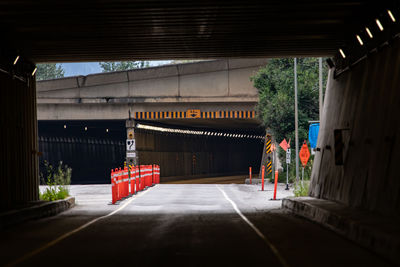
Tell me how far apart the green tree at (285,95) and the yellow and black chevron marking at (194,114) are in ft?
7.00

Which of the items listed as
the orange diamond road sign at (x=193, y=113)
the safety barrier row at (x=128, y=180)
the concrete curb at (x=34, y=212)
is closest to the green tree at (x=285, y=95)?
the orange diamond road sign at (x=193, y=113)

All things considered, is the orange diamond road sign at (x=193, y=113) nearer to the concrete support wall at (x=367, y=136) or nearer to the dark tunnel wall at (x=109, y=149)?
the dark tunnel wall at (x=109, y=149)

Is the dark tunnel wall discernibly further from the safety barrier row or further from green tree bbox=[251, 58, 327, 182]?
green tree bbox=[251, 58, 327, 182]

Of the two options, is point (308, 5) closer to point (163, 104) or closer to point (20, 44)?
point (20, 44)

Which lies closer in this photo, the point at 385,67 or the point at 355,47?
the point at 385,67

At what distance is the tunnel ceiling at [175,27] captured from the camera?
14.3 metres

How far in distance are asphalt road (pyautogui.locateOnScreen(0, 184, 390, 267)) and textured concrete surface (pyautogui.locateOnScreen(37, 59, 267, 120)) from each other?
2302cm

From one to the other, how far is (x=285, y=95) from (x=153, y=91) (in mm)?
9334

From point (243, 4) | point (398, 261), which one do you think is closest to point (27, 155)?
point (243, 4)

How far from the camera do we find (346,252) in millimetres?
10922

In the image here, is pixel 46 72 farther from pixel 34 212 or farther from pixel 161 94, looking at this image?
pixel 34 212

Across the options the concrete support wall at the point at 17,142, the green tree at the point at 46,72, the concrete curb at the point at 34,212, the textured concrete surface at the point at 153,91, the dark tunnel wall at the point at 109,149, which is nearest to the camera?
the concrete curb at the point at 34,212


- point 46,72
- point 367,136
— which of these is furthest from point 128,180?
point 46,72

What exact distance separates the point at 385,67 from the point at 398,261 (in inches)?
223
